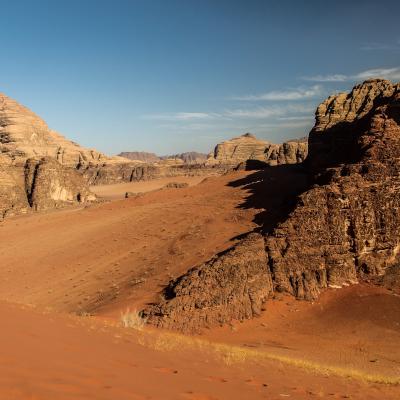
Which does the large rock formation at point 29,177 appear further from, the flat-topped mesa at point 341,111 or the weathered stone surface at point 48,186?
the flat-topped mesa at point 341,111

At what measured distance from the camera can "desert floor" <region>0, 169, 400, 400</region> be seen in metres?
5.59

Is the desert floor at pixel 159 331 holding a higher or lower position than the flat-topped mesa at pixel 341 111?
lower

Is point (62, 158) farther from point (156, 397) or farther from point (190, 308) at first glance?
point (156, 397)

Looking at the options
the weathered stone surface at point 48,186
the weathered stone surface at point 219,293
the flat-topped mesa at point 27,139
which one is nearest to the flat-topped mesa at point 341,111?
the weathered stone surface at point 219,293

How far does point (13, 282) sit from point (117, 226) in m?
9.41

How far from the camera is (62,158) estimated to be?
108 metres

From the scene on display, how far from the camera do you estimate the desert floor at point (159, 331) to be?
5.59 meters

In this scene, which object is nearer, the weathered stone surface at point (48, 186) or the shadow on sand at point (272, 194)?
the shadow on sand at point (272, 194)

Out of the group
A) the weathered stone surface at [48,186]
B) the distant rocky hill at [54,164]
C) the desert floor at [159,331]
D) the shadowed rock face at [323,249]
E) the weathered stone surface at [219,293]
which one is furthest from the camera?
the distant rocky hill at [54,164]

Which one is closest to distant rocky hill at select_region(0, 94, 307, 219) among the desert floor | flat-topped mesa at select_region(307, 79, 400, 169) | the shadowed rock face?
the desert floor

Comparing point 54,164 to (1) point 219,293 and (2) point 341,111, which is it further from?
(1) point 219,293

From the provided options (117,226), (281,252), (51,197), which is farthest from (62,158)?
(281,252)

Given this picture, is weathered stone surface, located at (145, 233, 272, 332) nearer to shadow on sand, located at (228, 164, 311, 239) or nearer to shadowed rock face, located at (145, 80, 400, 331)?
shadowed rock face, located at (145, 80, 400, 331)

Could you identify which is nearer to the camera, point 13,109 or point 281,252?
point 281,252
